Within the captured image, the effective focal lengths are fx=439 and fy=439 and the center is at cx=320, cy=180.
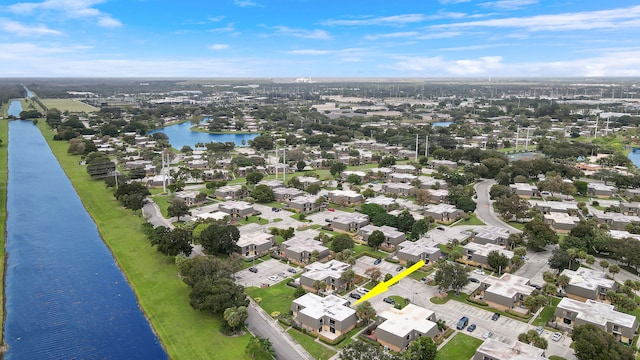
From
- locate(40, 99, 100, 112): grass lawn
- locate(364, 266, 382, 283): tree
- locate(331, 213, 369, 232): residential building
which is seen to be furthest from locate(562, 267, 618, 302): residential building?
locate(40, 99, 100, 112): grass lawn

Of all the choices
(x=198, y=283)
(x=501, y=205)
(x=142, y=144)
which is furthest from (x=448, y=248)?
(x=142, y=144)

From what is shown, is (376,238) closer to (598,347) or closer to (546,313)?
(546,313)

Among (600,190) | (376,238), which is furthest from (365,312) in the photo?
(600,190)

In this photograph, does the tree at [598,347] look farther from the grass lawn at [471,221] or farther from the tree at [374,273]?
the grass lawn at [471,221]

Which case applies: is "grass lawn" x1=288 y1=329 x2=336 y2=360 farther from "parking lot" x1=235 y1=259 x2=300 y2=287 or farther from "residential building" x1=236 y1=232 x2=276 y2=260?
"residential building" x1=236 y1=232 x2=276 y2=260

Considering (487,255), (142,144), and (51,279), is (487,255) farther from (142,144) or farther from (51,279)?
(142,144)
